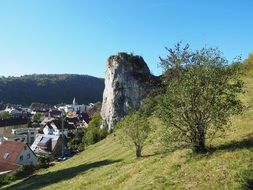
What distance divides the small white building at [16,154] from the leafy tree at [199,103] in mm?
52770

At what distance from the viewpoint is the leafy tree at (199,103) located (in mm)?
20922

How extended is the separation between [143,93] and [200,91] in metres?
54.7

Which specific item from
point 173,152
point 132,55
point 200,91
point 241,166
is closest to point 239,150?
point 241,166

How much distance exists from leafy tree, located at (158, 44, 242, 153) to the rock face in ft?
176

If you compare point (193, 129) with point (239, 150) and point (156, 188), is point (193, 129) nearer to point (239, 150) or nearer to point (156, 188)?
point (239, 150)

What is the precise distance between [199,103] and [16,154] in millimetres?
56638

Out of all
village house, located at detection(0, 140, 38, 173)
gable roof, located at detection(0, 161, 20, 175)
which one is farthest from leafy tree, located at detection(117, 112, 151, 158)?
village house, located at detection(0, 140, 38, 173)

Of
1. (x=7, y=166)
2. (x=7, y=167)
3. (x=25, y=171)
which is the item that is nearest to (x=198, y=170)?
(x=25, y=171)

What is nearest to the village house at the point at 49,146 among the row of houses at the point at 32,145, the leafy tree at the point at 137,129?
the row of houses at the point at 32,145

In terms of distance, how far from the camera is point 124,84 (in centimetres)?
7769

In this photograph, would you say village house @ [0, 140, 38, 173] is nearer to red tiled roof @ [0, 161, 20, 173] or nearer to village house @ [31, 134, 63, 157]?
red tiled roof @ [0, 161, 20, 173]

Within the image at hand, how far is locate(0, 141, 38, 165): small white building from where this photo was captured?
2800 inches

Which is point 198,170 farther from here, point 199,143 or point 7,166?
point 7,166

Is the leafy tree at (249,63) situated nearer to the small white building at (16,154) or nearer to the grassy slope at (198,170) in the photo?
the grassy slope at (198,170)
